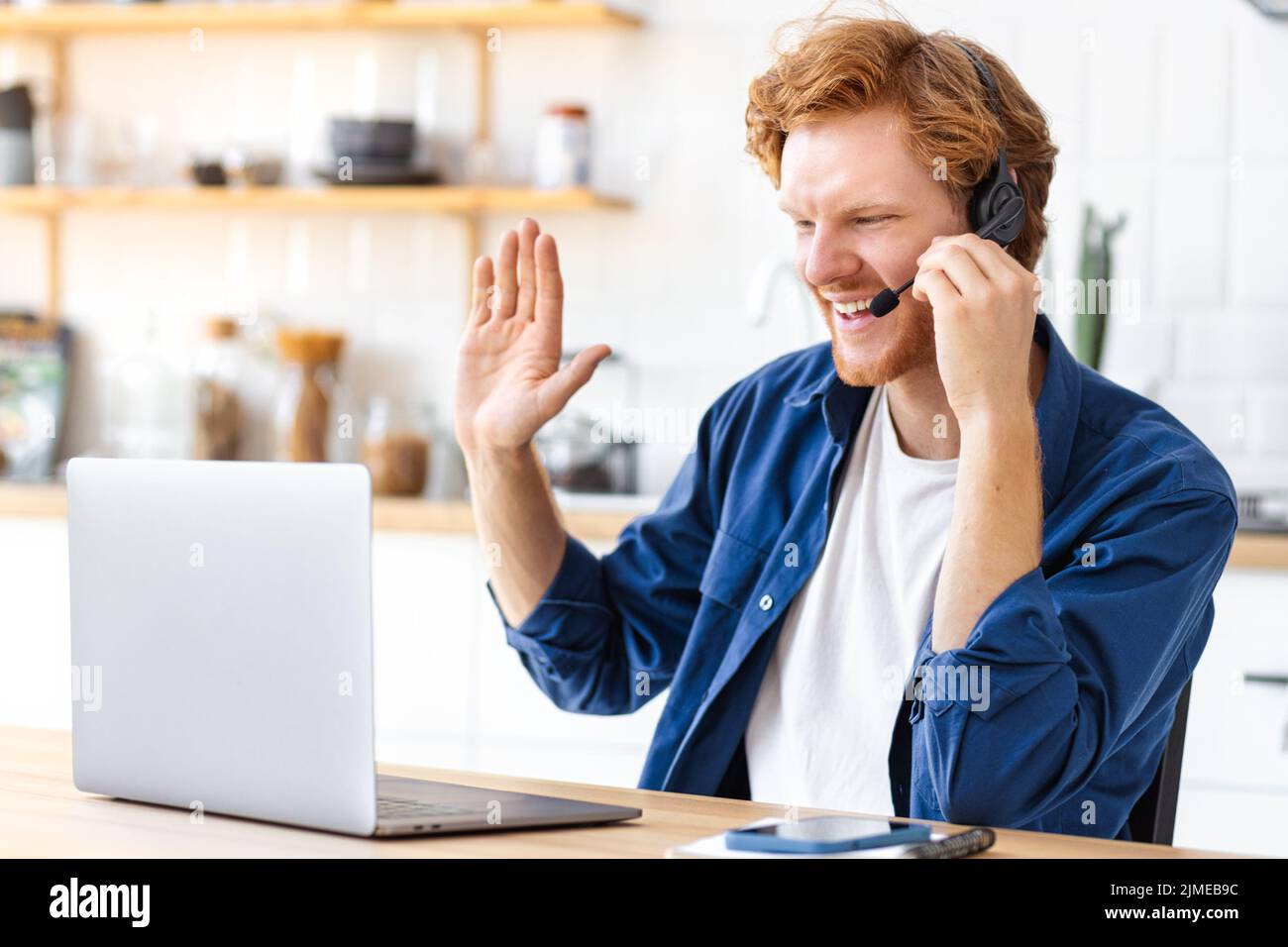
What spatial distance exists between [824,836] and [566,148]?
7.77ft

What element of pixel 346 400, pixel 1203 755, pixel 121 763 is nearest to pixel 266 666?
pixel 121 763

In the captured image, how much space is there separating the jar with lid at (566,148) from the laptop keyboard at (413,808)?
217 cm

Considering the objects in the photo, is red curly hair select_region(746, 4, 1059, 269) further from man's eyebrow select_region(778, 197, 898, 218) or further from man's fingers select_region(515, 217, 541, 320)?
man's fingers select_region(515, 217, 541, 320)

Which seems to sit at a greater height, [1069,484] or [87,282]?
[87,282]

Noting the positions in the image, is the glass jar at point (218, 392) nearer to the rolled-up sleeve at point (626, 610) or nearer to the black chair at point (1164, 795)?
the rolled-up sleeve at point (626, 610)

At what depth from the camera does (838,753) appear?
1.45 metres

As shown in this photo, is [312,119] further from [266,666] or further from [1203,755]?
[266,666]

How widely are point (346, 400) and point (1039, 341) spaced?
6.84 feet

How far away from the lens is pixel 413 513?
2793 millimetres

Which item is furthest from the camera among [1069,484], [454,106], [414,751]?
[454,106]

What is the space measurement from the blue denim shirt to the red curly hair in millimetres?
174

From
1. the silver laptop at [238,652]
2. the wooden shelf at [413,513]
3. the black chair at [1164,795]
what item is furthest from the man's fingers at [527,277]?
the wooden shelf at [413,513]

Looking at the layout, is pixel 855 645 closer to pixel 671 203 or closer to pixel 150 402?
pixel 671 203

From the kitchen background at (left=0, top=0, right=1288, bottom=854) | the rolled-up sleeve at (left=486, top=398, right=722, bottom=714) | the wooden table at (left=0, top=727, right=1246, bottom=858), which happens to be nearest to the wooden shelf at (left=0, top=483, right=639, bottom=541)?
the kitchen background at (left=0, top=0, right=1288, bottom=854)
